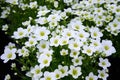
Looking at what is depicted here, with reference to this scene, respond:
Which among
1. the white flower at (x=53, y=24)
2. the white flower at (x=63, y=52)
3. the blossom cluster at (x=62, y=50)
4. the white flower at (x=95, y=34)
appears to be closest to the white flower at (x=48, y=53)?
the blossom cluster at (x=62, y=50)

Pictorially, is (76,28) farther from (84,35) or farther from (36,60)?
(36,60)

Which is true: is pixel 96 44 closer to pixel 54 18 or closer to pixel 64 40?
pixel 64 40

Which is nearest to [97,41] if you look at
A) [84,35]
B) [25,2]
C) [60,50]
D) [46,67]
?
[84,35]

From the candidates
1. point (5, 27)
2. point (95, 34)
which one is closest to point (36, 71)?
point (95, 34)

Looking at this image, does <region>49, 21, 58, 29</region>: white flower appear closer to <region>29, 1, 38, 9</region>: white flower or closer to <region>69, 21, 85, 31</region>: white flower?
<region>69, 21, 85, 31</region>: white flower

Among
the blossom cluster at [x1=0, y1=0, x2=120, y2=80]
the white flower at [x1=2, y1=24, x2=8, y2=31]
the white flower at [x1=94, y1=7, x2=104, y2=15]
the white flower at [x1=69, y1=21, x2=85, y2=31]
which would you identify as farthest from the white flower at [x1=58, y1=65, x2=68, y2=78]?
the white flower at [x1=2, y1=24, x2=8, y2=31]

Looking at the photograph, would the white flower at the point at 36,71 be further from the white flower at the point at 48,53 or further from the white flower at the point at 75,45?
the white flower at the point at 75,45
